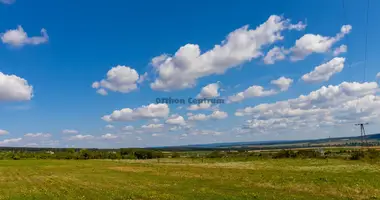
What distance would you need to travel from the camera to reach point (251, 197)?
33875 millimetres

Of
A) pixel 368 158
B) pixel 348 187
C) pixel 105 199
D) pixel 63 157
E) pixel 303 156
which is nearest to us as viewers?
pixel 105 199

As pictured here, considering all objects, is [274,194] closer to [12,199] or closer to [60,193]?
[60,193]

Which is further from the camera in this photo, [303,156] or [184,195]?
[303,156]

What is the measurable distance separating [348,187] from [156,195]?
20929 millimetres

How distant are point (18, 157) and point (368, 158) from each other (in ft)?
493

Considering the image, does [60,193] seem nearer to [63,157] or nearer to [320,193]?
[320,193]

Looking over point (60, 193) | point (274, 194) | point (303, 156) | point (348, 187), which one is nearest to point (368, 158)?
point (303, 156)

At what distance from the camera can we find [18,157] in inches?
6850

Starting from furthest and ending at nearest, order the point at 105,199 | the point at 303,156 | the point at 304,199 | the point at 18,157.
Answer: the point at 18,157, the point at 303,156, the point at 105,199, the point at 304,199

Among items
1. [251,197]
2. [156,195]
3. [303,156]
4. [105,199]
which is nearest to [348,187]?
[251,197]

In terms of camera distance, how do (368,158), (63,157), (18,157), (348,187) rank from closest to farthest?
(348,187)
(368,158)
(18,157)
(63,157)

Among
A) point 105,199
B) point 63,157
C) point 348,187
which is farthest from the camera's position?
point 63,157

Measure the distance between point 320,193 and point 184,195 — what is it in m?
13.5

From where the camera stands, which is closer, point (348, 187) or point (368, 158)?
point (348, 187)
